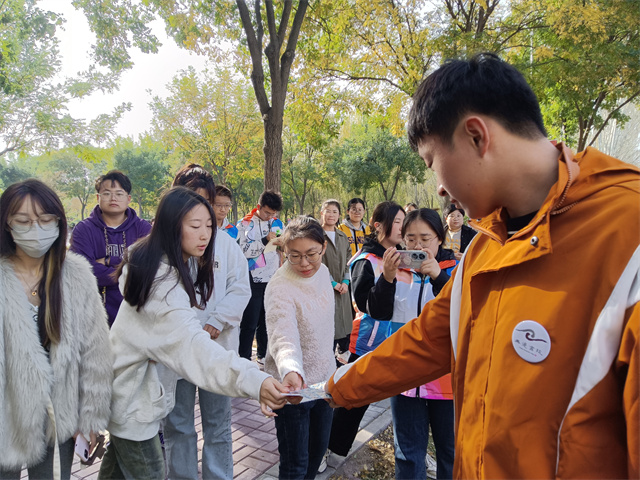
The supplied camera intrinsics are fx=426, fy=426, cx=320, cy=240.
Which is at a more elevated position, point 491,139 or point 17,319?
point 491,139

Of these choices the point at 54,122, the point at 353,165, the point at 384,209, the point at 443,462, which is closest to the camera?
the point at 443,462

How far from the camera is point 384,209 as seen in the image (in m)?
3.52

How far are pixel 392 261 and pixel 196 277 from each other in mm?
1238

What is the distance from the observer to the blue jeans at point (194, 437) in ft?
8.88

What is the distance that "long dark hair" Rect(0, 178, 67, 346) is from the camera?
215cm

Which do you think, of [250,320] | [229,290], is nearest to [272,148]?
[250,320]

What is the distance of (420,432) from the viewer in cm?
254

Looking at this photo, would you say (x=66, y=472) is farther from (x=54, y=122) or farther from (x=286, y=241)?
(x=54, y=122)

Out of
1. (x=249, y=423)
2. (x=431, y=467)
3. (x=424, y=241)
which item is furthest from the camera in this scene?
(x=249, y=423)

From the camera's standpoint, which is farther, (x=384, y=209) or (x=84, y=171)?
(x=84, y=171)

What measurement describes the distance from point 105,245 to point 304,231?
197cm

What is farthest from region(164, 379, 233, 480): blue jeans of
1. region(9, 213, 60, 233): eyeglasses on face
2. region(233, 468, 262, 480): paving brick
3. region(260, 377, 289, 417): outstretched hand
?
region(9, 213, 60, 233): eyeglasses on face

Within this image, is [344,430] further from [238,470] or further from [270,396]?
[270,396]

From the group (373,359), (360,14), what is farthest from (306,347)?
(360,14)
